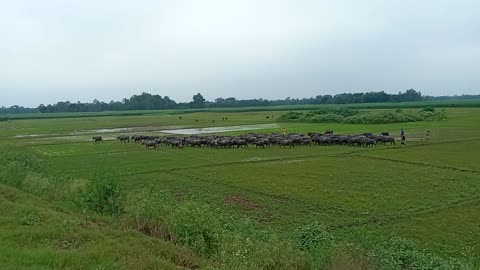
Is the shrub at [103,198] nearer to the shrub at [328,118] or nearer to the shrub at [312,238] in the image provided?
the shrub at [312,238]

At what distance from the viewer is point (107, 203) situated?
38.8 ft

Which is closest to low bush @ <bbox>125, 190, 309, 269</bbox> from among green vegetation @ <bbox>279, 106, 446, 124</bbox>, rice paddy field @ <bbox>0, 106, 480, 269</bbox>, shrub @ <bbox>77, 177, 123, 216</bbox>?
rice paddy field @ <bbox>0, 106, 480, 269</bbox>

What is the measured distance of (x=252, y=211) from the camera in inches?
637

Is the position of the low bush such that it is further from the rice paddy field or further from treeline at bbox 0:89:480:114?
treeline at bbox 0:89:480:114

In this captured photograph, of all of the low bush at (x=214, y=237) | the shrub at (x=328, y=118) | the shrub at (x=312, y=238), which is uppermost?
the low bush at (x=214, y=237)

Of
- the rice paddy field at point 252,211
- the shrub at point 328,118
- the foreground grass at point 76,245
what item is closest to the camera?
the foreground grass at point 76,245

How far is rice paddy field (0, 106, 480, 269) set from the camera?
309 inches

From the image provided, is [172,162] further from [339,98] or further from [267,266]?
[339,98]

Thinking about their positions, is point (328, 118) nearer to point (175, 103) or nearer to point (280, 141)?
point (280, 141)

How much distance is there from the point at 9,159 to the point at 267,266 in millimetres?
17846

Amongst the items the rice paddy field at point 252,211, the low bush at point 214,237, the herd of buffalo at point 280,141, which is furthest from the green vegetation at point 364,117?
the low bush at point 214,237

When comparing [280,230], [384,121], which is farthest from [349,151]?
[384,121]

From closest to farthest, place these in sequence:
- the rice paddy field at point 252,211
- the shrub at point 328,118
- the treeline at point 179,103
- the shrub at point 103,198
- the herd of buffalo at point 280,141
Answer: the rice paddy field at point 252,211
the shrub at point 103,198
the herd of buffalo at point 280,141
the shrub at point 328,118
the treeline at point 179,103

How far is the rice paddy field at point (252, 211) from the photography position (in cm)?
786
